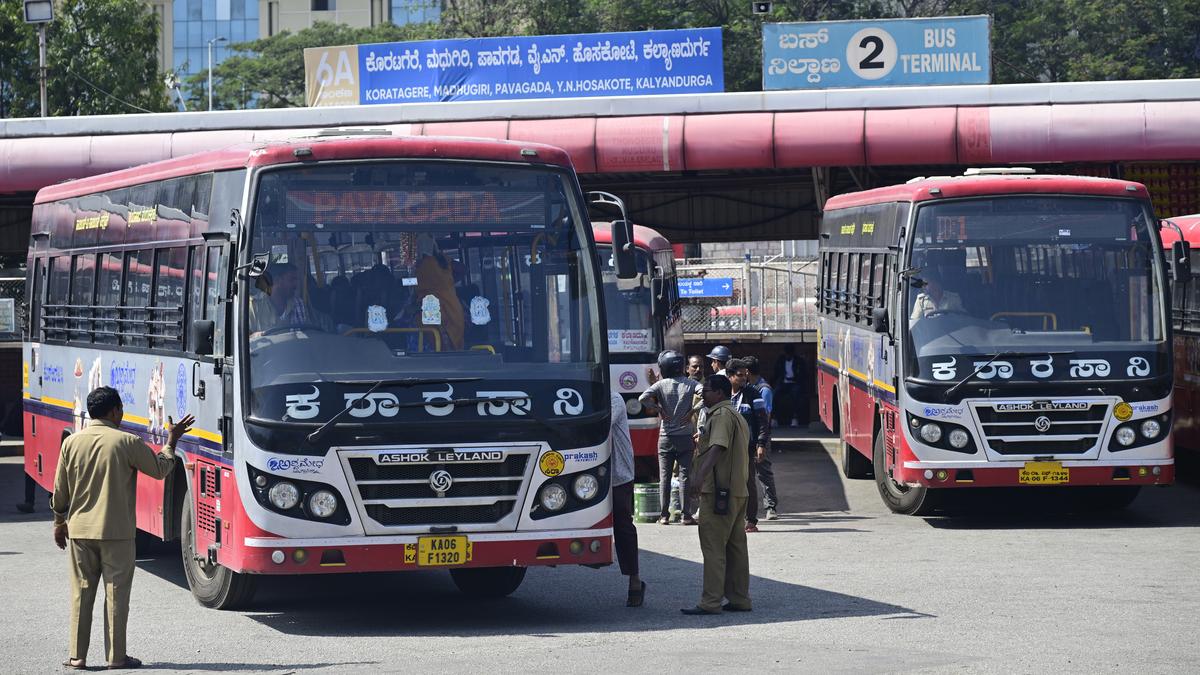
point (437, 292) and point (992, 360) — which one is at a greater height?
point (437, 292)

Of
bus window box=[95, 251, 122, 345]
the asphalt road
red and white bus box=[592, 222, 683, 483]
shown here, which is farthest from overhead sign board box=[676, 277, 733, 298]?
bus window box=[95, 251, 122, 345]

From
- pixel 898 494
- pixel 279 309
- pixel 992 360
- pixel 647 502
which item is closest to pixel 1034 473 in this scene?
pixel 992 360

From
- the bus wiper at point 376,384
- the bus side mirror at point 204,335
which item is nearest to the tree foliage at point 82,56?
the bus side mirror at point 204,335

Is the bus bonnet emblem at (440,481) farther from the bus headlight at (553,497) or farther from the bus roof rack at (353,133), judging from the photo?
the bus roof rack at (353,133)

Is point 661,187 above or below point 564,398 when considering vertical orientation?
above

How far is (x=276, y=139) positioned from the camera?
11547mm

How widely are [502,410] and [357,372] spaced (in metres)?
0.90

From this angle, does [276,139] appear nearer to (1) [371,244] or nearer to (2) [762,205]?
(1) [371,244]

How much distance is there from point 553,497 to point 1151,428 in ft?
25.1

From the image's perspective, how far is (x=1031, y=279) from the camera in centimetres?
1655

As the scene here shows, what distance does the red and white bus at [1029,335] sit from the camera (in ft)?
53.6

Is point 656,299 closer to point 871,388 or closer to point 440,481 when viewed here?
point 871,388

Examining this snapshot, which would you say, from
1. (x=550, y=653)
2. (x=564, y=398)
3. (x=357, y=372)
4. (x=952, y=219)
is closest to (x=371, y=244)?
(x=357, y=372)

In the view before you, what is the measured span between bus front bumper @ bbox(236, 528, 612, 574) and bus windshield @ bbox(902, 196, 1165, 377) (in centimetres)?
664
